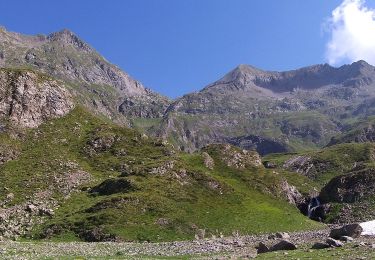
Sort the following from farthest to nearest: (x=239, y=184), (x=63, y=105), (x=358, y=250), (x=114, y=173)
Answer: (x=63, y=105) → (x=239, y=184) → (x=114, y=173) → (x=358, y=250)

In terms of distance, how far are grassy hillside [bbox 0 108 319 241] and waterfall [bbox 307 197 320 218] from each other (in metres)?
5.98

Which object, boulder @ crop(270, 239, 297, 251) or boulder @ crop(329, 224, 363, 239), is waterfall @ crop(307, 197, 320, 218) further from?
boulder @ crop(270, 239, 297, 251)

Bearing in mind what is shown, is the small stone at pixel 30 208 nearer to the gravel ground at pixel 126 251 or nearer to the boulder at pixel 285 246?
the gravel ground at pixel 126 251

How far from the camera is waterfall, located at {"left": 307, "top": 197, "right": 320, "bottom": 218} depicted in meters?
129

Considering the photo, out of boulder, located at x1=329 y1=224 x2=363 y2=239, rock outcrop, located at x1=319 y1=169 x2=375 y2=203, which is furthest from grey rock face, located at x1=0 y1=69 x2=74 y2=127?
boulder, located at x1=329 y1=224 x2=363 y2=239

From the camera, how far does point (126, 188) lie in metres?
102

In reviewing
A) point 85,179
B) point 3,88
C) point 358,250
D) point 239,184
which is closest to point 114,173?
point 85,179

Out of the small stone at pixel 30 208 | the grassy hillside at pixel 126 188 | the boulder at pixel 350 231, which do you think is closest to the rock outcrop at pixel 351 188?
the grassy hillside at pixel 126 188

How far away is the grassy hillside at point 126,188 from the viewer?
8369cm

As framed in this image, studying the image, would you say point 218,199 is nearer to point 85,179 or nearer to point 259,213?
point 259,213

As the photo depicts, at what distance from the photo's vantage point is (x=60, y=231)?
79438 millimetres

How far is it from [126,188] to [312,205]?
6172cm

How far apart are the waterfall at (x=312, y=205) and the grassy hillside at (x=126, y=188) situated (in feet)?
19.6

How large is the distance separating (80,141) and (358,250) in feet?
336
